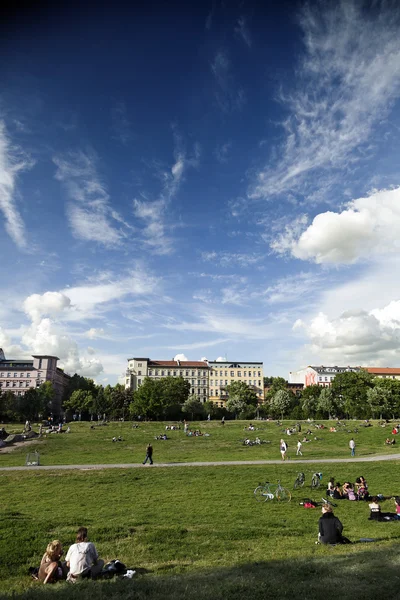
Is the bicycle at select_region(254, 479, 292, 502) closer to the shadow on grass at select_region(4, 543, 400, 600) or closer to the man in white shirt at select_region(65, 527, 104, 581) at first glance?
the shadow on grass at select_region(4, 543, 400, 600)

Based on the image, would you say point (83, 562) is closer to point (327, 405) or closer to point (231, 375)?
point (327, 405)

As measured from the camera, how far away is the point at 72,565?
955 cm

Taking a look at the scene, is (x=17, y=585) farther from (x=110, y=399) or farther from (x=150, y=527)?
(x=110, y=399)

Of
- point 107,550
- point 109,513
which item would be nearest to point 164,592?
point 107,550

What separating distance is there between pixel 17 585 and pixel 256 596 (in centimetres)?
538

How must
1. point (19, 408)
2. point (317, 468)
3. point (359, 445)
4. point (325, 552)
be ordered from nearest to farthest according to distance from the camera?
1. point (325, 552)
2. point (317, 468)
3. point (359, 445)
4. point (19, 408)

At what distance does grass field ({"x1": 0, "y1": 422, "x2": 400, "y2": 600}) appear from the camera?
27.5 ft

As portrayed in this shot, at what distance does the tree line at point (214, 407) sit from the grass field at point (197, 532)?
70.3m

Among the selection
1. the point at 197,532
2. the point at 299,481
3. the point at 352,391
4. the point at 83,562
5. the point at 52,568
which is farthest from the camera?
the point at 352,391

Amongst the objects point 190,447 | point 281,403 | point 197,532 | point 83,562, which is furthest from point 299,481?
point 281,403

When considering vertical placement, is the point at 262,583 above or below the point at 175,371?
below

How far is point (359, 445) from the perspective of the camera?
4684 cm

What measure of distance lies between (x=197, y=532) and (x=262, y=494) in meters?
7.22

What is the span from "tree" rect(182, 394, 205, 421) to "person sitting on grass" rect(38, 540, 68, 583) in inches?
4278
